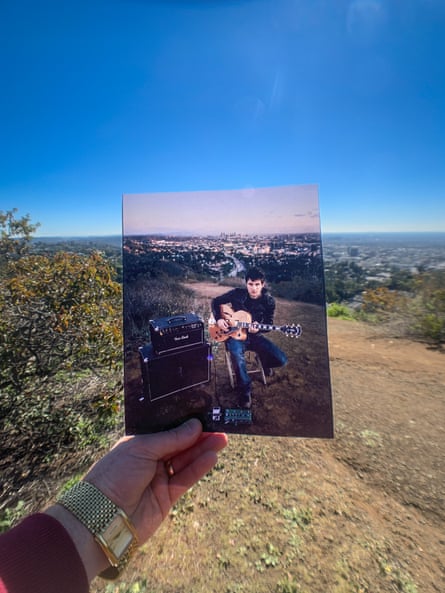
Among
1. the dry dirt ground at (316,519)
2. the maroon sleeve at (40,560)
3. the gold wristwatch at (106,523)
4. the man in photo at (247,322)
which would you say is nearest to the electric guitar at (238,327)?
the man in photo at (247,322)

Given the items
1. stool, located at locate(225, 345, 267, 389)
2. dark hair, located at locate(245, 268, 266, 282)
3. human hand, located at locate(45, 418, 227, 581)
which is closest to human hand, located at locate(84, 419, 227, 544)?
human hand, located at locate(45, 418, 227, 581)

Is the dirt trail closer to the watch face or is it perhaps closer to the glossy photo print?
the glossy photo print

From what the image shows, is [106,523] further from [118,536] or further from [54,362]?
[54,362]

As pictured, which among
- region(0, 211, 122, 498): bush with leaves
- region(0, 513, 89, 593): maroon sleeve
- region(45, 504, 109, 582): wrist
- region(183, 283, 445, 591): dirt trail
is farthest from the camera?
region(0, 211, 122, 498): bush with leaves

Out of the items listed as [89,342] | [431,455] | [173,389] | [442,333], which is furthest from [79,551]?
[442,333]

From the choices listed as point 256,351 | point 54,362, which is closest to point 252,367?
point 256,351

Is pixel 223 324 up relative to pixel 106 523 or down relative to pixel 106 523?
up

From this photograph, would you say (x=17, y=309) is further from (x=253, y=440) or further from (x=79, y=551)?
(x=253, y=440)

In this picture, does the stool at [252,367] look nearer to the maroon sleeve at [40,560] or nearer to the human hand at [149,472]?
the human hand at [149,472]

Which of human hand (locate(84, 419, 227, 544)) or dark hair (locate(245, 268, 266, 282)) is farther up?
dark hair (locate(245, 268, 266, 282))
